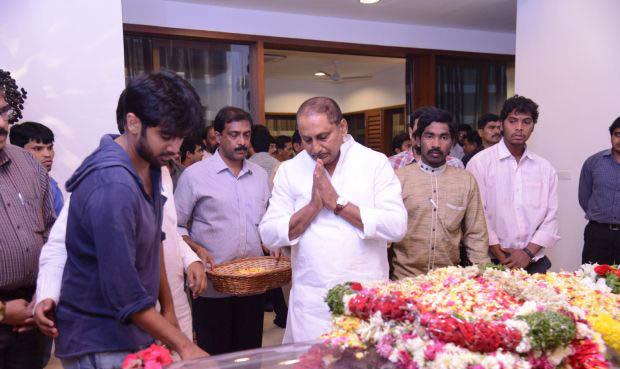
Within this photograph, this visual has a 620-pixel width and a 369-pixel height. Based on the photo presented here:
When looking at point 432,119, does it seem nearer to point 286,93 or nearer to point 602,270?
point 602,270

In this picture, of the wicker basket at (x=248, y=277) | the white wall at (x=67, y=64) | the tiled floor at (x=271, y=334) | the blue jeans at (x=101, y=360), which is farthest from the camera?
the tiled floor at (x=271, y=334)

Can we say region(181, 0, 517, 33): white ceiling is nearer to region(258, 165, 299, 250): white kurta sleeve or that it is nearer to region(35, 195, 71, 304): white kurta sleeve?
region(258, 165, 299, 250): white kurta sleeve

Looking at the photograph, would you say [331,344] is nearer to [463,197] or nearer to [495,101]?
[463,197]

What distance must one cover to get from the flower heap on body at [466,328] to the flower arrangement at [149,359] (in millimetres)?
423

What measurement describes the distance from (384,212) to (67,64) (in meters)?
2.63

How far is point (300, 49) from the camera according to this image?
19.2 feet

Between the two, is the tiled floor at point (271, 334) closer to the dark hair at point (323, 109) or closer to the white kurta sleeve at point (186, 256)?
the white kurta sleeve at point (186, 256)

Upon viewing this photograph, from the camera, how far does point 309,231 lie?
201 centimetres

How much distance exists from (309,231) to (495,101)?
5683 millimetres

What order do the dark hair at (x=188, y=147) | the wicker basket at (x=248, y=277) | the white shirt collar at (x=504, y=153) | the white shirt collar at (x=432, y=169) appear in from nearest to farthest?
the wicker basket at (x=248, y=277) < the white shirt collar at (x=432, y=169) < the white shirt collar at (x=504, y=153) < the dark hair at (x=188, y=147)

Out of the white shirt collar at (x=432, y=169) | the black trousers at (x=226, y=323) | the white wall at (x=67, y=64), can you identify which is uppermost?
the white wall at (x=67, y=64)

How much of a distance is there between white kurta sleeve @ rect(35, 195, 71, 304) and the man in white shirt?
2.26 meters

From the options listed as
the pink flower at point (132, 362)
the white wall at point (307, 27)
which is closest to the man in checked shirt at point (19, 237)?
the pink flower at point (132, 362)

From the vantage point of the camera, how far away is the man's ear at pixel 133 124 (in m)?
1.26
